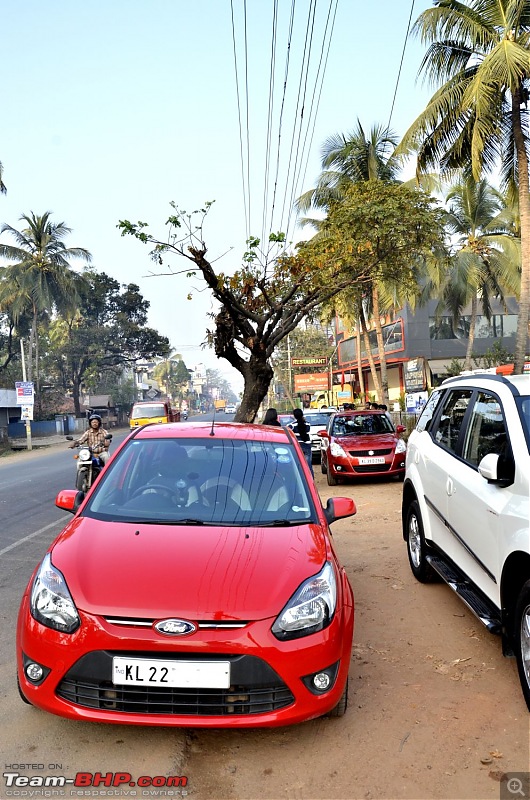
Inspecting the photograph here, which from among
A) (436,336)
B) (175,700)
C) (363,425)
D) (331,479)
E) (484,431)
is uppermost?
(436,336)

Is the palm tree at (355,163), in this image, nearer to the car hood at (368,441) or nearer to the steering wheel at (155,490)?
the car hood at (368,441)

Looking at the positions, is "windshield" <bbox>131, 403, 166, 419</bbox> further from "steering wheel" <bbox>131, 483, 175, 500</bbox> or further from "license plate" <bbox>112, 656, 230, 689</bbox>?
"license plate" <bbox>112, 656, 230, 689</bbox>

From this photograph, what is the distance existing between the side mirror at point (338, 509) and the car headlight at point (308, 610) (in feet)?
3.57

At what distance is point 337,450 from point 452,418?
8060 mm

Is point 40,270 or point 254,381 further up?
point 40,270

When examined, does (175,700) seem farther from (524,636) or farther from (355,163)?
(355,163)

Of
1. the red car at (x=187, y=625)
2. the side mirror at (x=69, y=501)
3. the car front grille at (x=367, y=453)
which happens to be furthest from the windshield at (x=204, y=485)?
the car front grille at (x=367, y=453)

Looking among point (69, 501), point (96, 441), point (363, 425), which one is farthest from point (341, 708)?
point (363, 425)

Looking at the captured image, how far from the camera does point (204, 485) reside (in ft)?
14.5

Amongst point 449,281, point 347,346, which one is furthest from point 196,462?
point 347,346

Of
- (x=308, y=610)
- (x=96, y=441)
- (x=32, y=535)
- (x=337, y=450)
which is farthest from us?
(x=337, y=450)

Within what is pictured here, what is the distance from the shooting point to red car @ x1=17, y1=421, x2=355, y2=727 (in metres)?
3.00

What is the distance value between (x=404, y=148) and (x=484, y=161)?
197 centimetres

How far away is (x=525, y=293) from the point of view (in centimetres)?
1511
